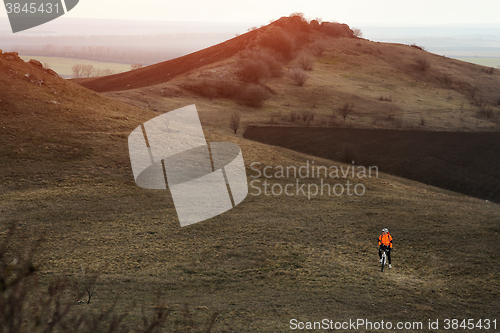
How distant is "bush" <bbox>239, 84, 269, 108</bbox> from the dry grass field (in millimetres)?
36113

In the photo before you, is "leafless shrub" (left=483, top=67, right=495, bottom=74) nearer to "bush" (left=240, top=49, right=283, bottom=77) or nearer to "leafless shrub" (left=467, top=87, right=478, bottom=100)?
"leafless shrub" (left=467, top=87, right=478, bottom=100)

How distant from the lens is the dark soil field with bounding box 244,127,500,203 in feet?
123

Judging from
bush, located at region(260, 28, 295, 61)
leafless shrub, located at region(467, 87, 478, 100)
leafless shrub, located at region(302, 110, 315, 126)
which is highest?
bush, located at region(260, 28, 295, 61)

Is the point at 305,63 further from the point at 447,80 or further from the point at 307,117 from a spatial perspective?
the point at 307,117

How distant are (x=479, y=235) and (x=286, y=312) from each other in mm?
13634

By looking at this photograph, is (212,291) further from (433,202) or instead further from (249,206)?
(433,202)

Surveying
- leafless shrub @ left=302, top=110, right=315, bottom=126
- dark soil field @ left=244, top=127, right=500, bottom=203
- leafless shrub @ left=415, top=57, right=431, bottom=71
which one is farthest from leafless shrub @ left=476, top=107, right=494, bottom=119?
leafless shrub @ left=415, top=57, right=431, bottom=71

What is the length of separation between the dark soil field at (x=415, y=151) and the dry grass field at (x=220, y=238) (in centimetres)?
464

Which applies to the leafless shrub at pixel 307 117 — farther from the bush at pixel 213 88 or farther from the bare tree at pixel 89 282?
the bare tree at pixel 89 282

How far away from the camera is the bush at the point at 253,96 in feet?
254

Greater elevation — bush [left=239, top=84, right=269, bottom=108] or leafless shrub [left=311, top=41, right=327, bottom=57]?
leafless shrub [left=311, top=41, right=327, bottom=57]

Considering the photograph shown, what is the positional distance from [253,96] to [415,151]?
3893 centimetres

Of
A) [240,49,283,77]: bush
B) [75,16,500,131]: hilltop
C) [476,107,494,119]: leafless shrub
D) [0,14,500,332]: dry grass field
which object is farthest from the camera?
[240,49,283,77]: bush

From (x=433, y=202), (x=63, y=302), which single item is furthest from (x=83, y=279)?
(x=433, y=202)
